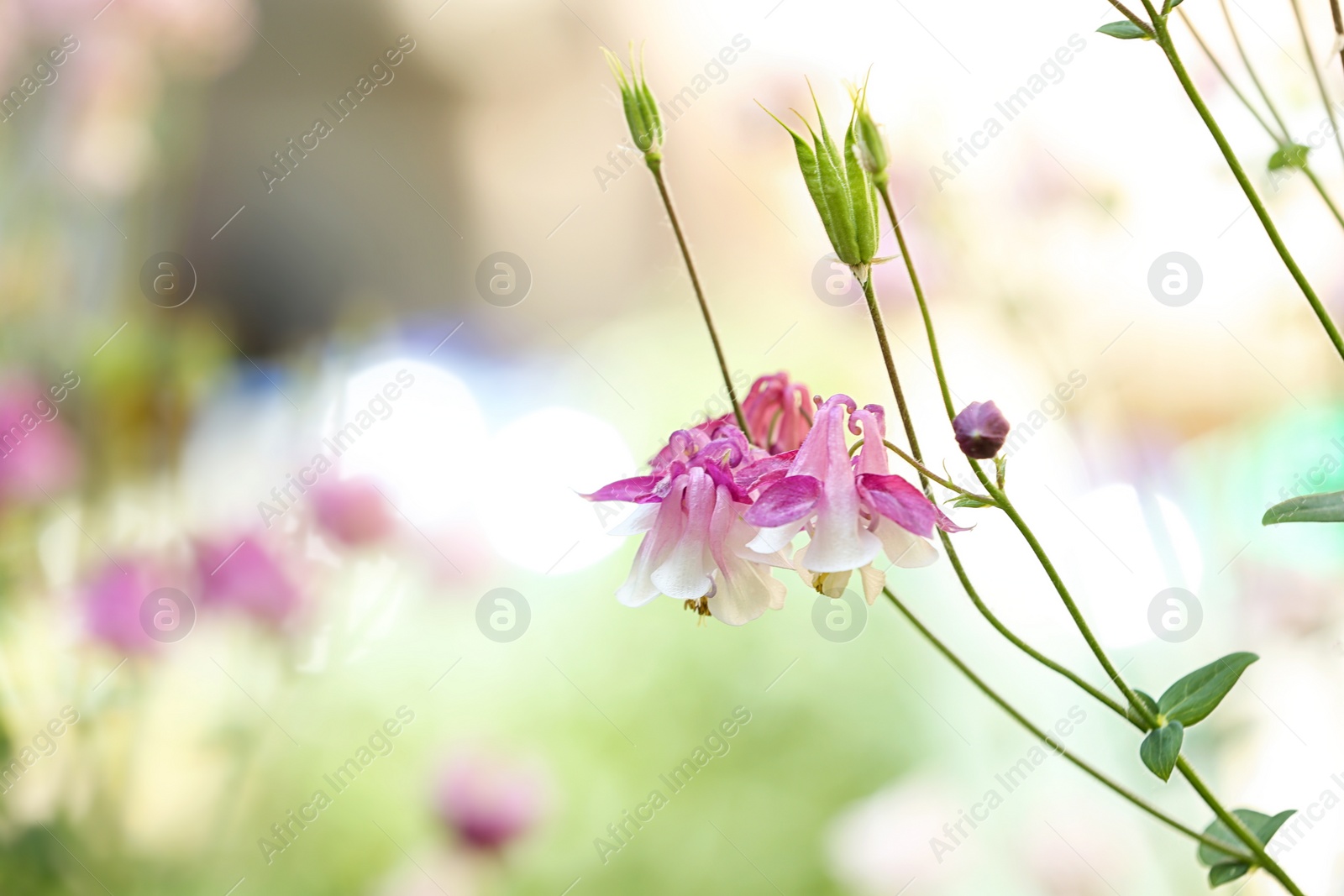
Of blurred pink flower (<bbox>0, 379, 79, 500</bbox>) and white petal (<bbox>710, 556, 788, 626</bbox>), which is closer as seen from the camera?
white petal (<bbox>710, 556, 788, 626</bbox>)

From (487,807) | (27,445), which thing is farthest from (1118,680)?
(27,445)

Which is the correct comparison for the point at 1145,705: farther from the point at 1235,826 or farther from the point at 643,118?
the point at 643,118

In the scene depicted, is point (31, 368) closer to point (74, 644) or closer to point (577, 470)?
point (74, 644)

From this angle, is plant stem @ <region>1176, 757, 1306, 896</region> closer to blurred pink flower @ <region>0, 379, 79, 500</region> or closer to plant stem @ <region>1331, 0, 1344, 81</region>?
plant stem @ <region>1331, 0, 1344, 81</region>

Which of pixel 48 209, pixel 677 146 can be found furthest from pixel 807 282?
pixel 48 209

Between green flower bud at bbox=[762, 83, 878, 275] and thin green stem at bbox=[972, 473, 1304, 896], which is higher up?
green flower bud at bbox=[762, 83, 878, 275]

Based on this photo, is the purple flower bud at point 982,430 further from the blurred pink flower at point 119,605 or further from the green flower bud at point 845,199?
the blurred pink flower at point 119,605

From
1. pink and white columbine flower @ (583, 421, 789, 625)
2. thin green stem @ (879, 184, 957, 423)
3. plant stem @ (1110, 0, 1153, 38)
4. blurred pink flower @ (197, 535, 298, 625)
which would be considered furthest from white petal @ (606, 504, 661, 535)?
blurred pink flower @ (197, 535, 298, 625)
